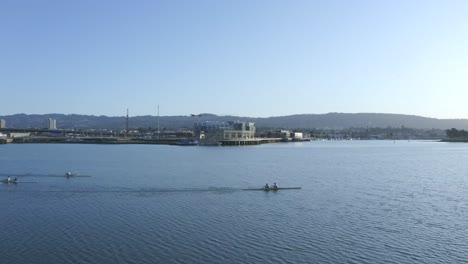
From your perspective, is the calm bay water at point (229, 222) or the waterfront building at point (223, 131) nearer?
the calm bay water at point (229, 222)

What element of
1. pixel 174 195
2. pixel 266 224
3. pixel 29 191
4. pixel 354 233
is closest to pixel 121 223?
pixel 266 224

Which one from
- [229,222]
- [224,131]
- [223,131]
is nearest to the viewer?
[229,222]

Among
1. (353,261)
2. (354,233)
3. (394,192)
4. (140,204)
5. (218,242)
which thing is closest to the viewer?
(353,261)

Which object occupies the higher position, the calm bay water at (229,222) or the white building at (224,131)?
the white building at (224,131)

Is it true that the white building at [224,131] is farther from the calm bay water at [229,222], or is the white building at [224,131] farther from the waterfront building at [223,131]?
the calm bay water at [229,222]

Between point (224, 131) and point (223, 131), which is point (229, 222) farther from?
point (223, 131)

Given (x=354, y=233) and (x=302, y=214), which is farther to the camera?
(x=302, y=214)

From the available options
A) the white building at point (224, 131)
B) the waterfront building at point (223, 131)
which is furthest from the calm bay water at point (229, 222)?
the white building at point (224, 131)

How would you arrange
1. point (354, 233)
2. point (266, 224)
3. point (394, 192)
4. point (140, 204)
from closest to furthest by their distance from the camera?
point (354, 233) → point (266, 224) → point (140, 204) → point (394, 192)

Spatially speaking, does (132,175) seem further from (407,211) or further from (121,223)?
(407,211)

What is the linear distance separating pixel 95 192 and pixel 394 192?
18283 millimetres

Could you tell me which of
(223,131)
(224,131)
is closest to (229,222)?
(224,131)

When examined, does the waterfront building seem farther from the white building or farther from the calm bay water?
the calm bay water

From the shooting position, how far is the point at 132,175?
3728 centimetres
